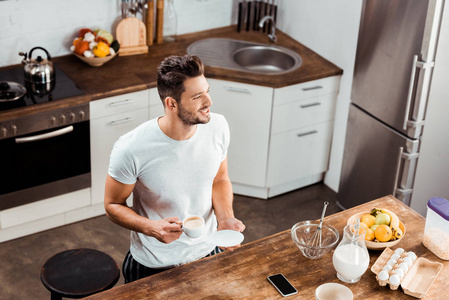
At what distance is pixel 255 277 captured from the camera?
8.32ft

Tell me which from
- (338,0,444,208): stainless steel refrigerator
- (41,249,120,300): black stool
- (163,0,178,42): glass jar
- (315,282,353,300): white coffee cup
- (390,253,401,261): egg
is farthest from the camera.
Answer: (163,0,178,42): glass jar

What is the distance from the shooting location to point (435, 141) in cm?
409

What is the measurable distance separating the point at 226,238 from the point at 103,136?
183 cm

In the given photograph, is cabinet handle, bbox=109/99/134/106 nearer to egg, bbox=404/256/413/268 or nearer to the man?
the man

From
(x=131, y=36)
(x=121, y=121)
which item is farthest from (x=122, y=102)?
(x=131, y=36)

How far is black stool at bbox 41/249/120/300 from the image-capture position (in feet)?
9.45

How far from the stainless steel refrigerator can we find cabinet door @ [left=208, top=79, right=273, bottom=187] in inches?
23.4

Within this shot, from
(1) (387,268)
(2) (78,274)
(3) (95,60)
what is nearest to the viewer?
(1) (387,268)

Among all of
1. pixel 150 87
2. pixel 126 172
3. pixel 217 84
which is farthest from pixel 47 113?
pixel 126 172

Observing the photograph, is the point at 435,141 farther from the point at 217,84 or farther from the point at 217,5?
the point at 217,5

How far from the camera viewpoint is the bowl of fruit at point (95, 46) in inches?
169

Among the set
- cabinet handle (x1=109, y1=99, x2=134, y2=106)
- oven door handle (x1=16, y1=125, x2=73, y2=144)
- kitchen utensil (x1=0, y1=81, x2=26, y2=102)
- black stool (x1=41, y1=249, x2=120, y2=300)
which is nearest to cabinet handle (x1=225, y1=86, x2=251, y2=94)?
cabinet handle (x1=109, y1=99, x2=134, y2=106)

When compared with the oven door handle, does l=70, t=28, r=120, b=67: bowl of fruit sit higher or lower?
higher

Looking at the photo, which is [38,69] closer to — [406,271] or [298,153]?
[298,153]
